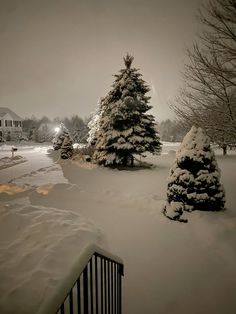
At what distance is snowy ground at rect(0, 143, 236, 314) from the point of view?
493 cm

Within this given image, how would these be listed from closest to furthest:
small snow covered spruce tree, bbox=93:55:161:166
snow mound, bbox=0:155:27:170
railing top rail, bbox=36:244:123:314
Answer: railing top rail, bbox=36:244:123:314 → small snow covered spruce tree, bbox=93:55:161:166 → snow mound, bbox=0:155:27:170

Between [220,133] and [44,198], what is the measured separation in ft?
27.0

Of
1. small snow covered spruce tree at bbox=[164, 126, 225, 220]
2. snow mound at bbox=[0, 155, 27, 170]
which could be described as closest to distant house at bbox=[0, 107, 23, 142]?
snow mound at bbox=[0, 155, 27, 170]

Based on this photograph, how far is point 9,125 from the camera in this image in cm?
7494

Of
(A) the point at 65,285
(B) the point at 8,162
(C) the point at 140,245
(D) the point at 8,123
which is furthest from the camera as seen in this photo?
(D) the point at 8,123

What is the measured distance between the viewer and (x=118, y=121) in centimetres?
2031

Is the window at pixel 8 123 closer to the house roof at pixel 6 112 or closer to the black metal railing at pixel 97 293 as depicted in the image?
the house roof at pixel 6 112

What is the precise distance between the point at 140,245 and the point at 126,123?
14.3m

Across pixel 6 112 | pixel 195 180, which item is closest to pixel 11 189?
pixel 195 180

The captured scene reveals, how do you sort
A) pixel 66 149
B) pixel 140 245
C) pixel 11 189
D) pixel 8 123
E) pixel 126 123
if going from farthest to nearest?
pixel 8 123 < pixel 66 149 < pixel 126 123 < pixel 11 189 < pixel 140 245

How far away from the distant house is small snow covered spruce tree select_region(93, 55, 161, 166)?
5716cm

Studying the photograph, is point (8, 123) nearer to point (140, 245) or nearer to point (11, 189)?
point (11, 189)

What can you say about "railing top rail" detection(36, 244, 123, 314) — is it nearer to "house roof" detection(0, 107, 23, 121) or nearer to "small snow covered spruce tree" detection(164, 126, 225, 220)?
"small snow covered spruce tree" detection(164, 126, 225, 220)

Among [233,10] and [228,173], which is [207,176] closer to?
[233,10]
